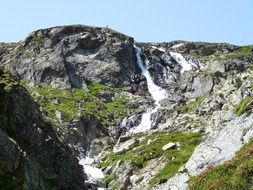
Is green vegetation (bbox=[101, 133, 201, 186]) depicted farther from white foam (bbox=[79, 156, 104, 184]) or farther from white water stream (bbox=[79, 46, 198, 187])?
white water stream (bbox=[79, 46, 198, 187])

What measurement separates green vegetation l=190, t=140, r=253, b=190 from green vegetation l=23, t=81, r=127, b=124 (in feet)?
263

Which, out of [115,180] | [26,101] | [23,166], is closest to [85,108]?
[115,180]

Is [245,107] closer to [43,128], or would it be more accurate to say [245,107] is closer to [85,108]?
[43,128]

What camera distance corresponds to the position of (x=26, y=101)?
56.1 metres

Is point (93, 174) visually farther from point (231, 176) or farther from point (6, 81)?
point (231, 176)

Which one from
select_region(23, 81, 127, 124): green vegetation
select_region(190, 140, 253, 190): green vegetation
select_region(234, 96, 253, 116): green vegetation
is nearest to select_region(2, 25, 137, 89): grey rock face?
select_region(23, 81, 127, 124): green vegetation

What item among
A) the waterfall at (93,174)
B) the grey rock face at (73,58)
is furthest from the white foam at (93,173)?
the grey rock face at (73,58)

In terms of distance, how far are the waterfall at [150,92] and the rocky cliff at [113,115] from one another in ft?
1.50

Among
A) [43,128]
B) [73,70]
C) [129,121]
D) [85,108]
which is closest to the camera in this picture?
[43,128]

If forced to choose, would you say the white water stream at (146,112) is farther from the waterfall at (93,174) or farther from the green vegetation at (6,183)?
the green vegetation at (6,183)

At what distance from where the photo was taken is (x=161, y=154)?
224 feet

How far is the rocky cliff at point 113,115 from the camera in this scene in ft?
160

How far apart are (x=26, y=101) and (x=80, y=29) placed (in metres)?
132

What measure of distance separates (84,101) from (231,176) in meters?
114
